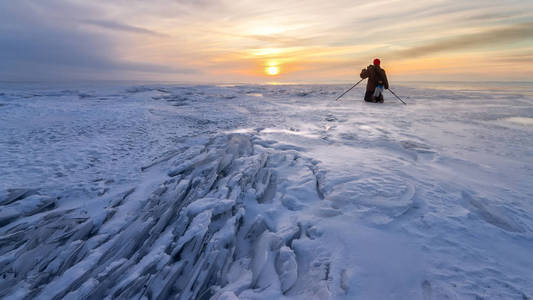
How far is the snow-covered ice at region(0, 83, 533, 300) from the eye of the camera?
5.94 feet

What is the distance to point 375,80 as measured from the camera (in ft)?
42.5

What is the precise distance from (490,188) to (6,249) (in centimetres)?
523

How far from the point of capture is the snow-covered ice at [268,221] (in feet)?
5.94

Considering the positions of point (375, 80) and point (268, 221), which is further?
point (375, 80)

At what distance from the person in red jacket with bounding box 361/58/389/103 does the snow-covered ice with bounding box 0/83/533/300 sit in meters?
8.71

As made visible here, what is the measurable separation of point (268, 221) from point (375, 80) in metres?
12.8

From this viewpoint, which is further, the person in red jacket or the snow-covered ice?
the person in red jacket

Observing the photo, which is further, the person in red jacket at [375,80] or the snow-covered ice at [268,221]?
the person in red jacket at [375,80]

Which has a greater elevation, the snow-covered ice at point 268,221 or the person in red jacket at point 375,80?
the person in red jacket at point 375,80

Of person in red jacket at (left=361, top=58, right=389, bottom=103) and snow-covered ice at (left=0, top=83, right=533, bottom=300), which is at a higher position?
person in red jacket at (left=361, top=58, right=389, bottom=103)

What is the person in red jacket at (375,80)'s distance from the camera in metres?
12.6

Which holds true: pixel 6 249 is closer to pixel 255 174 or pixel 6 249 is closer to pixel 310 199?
pixel 255 174

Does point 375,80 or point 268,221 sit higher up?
point 375,80

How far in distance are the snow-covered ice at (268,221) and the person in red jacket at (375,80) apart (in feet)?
28.6
